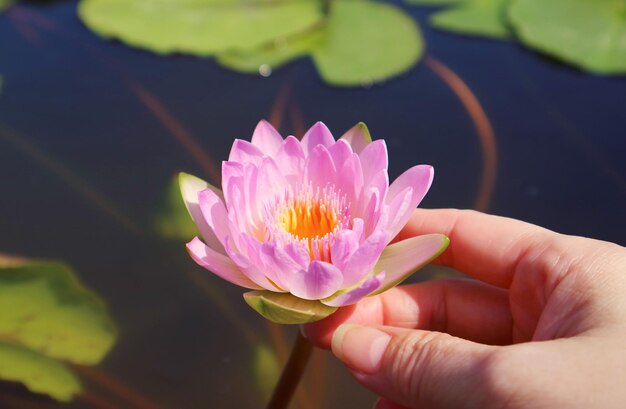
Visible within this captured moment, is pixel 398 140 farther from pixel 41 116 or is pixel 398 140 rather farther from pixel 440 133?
pixel 41 116

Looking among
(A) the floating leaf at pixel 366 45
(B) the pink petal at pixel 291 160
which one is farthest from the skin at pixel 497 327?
(A) the floating leaf at pixel 366 45

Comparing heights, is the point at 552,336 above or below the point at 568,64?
below

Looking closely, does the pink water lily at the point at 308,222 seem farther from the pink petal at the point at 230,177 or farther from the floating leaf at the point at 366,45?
the floating leaf at the point at 366,45

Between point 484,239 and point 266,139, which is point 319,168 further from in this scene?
point 484,239

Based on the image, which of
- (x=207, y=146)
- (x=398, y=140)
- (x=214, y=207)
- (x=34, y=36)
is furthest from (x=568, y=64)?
(x=34, y=36)

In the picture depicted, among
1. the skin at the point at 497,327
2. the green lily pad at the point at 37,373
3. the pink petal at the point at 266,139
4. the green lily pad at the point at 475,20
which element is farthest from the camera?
the green lily pad at the point at 475,20

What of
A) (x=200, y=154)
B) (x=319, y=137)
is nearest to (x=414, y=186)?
(x=319, y=137)

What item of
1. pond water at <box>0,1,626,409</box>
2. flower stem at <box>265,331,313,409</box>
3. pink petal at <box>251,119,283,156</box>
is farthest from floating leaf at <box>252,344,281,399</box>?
pink petal at <box>251,119,283,156</box>
